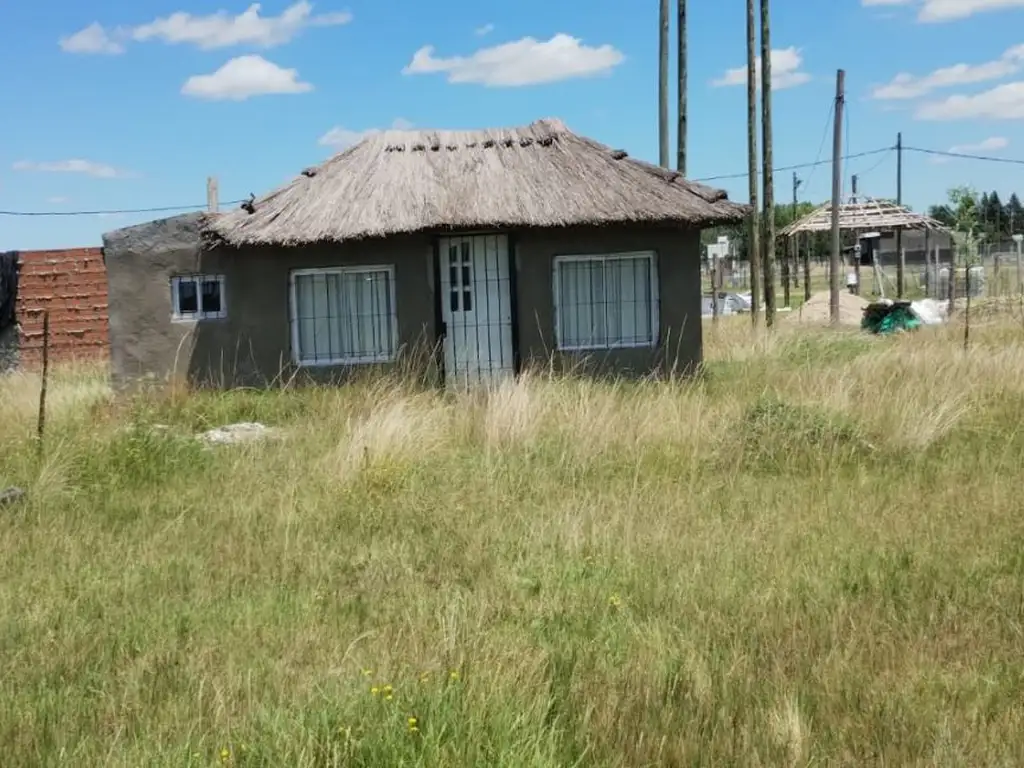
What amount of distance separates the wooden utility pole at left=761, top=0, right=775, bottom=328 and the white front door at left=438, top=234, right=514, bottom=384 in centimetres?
825

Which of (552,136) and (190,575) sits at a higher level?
(552,136)

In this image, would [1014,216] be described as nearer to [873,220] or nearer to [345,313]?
[873,220]

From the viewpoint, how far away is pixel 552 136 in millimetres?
13695

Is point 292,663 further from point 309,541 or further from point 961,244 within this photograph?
point 961,244

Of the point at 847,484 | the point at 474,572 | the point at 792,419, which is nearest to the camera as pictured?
the point at 474,572

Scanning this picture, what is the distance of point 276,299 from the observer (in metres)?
12.6

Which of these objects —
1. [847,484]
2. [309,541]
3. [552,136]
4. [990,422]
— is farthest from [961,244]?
[309,541]

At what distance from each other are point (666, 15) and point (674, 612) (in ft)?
52.8

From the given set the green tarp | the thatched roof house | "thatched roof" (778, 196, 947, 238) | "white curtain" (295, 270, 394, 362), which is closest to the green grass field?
the thatched roof house

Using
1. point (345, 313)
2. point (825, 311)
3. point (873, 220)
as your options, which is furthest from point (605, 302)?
point (873, 220)

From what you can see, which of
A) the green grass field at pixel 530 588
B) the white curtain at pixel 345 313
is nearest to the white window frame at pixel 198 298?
the white curtain at pixel 345 313

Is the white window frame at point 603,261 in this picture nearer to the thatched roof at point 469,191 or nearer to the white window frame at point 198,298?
the thatched roof at point 469,191

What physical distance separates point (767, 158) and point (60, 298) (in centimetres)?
1389

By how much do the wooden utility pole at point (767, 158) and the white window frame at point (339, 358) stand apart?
30.4 ft
